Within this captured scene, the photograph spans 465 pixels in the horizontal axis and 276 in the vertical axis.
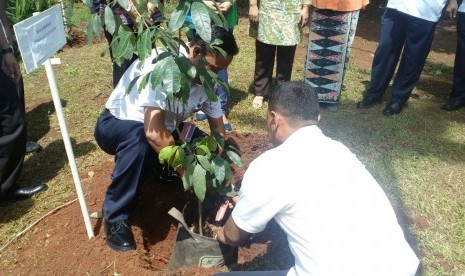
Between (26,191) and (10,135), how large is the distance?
1.39 ft

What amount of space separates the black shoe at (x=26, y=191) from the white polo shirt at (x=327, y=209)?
203 cm

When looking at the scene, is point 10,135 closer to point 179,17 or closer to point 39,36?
point 39,36

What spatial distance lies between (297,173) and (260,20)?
2.73m

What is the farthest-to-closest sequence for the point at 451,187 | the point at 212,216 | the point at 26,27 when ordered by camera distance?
the point at 451,187 < the point at 212,216 < the point at 26,27

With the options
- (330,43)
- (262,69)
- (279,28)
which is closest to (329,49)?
(330,43)

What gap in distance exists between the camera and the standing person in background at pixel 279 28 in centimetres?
371

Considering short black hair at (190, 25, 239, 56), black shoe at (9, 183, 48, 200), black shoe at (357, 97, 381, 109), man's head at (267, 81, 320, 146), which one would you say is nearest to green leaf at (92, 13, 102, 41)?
short black hair at (190, 25, 239, 56)

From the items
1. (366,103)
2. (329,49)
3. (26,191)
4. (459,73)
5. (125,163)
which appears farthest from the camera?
(366,103)

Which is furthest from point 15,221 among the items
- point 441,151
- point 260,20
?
point 441,151

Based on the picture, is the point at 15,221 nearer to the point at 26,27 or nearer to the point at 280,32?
the point at 26,27

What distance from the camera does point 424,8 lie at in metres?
3.56

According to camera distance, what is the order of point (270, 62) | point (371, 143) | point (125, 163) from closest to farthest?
→ 1. point (125, 163)
2. point (371, 143)
3. point (270, 62)

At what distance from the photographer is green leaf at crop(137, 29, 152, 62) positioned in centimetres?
163

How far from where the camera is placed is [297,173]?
1.39 m
